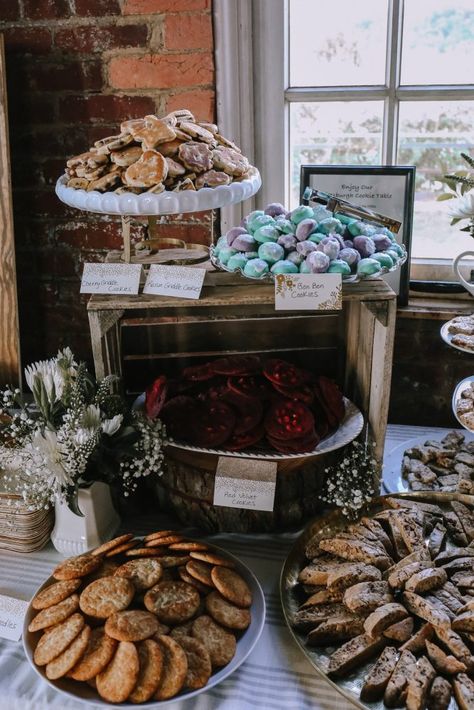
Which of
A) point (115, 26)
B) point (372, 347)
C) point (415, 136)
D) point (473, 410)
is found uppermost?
point (115, 26)

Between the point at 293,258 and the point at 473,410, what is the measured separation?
1.60ft

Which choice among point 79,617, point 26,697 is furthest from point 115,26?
point 26,697

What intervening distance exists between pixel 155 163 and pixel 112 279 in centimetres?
→ 24

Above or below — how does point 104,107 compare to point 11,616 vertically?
above

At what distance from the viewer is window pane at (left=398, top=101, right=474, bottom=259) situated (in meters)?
1.68

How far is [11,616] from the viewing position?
123 centimetres

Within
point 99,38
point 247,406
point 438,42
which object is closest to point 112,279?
point 247,406

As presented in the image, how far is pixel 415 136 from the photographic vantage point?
1.70m

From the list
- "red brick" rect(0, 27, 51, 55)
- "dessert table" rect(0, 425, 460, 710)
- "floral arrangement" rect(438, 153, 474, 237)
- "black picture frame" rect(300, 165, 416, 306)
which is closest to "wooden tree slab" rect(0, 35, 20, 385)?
"red brick" rect(0, 27, 51, 55)

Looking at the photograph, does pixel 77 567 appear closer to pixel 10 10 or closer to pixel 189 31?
pixel 189 31

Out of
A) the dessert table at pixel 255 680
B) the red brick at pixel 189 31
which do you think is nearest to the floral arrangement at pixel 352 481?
the dessert table at pixel 255 680

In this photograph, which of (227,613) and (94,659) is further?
(227,613)

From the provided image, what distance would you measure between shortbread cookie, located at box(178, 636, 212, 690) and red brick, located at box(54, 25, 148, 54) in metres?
1.30

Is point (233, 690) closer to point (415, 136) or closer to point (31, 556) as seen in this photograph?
point (31, 556)
